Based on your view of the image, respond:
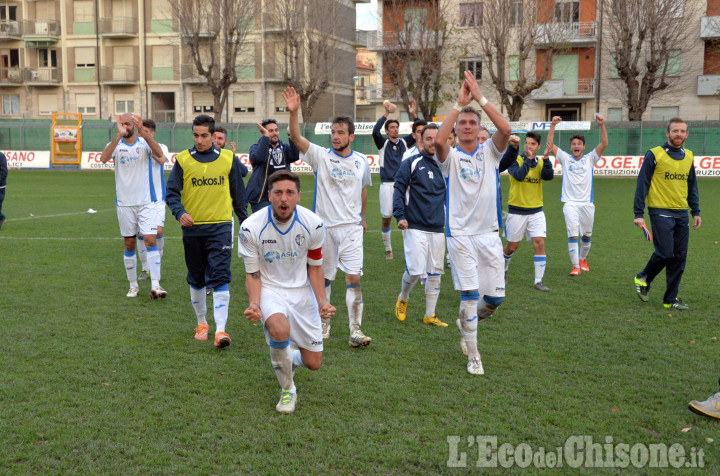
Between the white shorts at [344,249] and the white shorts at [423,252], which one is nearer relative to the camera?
the white shorts at [344,249]

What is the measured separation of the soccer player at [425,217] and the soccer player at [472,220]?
4.71 feet

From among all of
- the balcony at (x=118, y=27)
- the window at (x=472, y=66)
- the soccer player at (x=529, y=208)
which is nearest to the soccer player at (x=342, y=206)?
the soccer player at (x=529, y=208)

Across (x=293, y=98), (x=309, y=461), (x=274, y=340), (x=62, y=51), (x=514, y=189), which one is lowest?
(x=309, y=461)

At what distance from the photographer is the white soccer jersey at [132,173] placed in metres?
8.88

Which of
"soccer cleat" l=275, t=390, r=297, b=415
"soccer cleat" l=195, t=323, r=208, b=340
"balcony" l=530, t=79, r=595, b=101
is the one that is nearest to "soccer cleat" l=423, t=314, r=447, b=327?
"soccer cleat" l=195, t=323, r=208, b=340

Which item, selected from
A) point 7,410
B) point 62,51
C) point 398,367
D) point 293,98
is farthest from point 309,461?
point 62,51

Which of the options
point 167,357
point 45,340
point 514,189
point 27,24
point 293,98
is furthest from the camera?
point 27,24

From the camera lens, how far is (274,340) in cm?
492

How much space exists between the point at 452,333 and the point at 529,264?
4777 mm

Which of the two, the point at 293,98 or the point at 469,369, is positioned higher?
the point at 293,98

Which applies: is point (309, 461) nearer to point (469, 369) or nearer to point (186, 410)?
point (186, 410)

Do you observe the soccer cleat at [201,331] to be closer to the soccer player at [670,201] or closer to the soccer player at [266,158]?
the soccer player at [266,158]

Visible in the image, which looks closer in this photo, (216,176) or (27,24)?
(216,176)

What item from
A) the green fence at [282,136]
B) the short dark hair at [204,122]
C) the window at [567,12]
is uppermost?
the window at [567,12]
